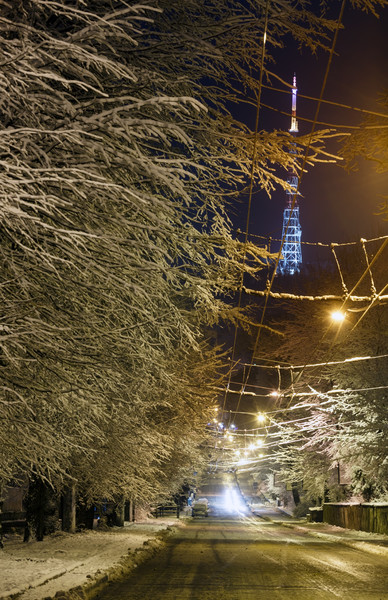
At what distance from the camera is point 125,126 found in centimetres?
631

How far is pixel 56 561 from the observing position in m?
15.8

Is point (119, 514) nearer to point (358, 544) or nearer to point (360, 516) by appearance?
point (360, 516)

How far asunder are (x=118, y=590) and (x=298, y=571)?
5.37 meters

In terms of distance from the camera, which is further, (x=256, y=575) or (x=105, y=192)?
(x=256, y=575)

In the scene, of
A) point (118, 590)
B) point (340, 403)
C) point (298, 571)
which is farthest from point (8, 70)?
point (340, 403)

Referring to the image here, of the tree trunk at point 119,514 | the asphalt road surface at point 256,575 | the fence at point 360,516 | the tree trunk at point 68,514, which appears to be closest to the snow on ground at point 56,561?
the asphalt road surface at point 256,575

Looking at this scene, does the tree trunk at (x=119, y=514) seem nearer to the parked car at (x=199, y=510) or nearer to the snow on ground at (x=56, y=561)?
the snow on ground at (x=56, y=561)

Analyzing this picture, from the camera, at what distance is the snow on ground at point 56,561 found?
11214mm

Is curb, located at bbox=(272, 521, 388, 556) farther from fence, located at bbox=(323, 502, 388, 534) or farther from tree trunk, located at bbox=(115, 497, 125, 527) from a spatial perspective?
tree trunk, located at bbox=(115, 497, 125, 527)

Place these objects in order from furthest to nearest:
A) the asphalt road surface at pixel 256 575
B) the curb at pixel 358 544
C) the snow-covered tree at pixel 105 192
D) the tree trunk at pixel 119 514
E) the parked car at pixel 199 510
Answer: the parked car at pixel 199 510 < the tree trunk at pixel 119 514 < the curb at pixel 358 544 < the asphalt road surface at pixel 256 575 < the snow-covered tree at pixel 105 192

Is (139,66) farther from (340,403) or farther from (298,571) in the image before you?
(340,403)

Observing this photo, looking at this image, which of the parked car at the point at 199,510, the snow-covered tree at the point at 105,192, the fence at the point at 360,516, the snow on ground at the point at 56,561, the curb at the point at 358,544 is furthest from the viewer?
the parked car at the point at 199,510

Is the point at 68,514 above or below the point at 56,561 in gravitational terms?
above

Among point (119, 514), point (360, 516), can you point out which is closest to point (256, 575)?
point (119, 514)
